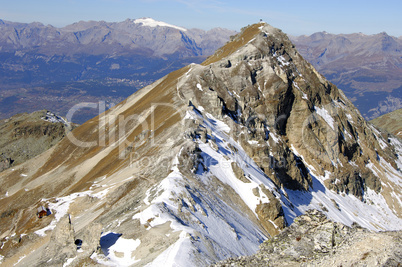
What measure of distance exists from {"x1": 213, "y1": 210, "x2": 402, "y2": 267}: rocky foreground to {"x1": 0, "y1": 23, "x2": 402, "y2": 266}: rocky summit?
468mm

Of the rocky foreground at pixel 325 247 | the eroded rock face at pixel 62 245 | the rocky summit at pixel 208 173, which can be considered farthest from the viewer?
the rocky summit at pixel 208 173

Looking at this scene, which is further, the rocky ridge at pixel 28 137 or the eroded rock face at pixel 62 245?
the rocky ridge at pixel 28 137

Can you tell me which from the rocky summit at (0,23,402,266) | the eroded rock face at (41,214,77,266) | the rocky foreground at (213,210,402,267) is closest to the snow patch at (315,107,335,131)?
the rocky summit at (0,23,402,266)

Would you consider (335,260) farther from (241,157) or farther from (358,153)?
(358,153)

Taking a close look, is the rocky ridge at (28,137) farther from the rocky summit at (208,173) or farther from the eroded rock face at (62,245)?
the eroded rock face at (62,245)

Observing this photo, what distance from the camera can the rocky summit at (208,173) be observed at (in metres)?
39.2

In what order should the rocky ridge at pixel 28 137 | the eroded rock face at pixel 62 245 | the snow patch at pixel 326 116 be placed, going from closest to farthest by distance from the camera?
1. the eroded rock face at pixel 62 245
2. the snow patch at pixel 326 116
3. the rocky ridge at pixel 28 137

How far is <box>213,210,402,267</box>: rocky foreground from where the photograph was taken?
17516mm

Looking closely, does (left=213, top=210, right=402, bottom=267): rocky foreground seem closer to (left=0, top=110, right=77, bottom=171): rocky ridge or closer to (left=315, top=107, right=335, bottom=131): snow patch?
(left=315, top=107, right=335, bottom=131): snow patch

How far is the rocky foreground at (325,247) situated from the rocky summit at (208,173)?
0.47 meters

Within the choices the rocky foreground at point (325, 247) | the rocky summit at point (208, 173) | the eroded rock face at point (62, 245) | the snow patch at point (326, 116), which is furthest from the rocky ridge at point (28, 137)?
the rocky foreground at point (325, 247)

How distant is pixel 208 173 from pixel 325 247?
1701 inches

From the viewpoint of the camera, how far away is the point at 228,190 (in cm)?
6378

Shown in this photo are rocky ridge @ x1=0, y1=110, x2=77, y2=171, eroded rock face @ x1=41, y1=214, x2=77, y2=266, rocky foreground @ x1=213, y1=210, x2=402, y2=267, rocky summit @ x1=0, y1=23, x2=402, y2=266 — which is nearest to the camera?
rocky foreground @ x1=213, y1=210, x2=402, y2=267
